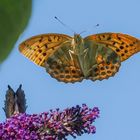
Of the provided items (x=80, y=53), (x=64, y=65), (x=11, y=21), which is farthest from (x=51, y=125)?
(x=11, y=21)

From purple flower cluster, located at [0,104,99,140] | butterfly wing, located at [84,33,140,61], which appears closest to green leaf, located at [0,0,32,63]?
purple flower cluster, located at [0,104,99,140]

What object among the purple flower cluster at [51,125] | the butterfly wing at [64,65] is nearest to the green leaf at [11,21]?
the purple flower cluster at [51,125]

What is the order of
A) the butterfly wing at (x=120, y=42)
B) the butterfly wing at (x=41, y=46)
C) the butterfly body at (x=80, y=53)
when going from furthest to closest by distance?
the butterfly wing at (x=120, y=42), the butterfly body at (x=80, y=53), the butterfly wing at (x=41, y=46)

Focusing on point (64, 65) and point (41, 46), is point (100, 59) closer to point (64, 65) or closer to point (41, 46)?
point (64, 65)

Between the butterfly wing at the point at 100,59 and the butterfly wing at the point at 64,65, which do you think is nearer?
the butterfly wing at the point at 64,65

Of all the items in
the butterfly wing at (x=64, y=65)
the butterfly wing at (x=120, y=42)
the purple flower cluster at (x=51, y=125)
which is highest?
the butterfly wing at (x=120, y=42)

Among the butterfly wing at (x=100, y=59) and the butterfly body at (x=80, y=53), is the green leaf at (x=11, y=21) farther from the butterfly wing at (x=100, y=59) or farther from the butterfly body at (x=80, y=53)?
the butterfly wing at (x=100, y=59)
